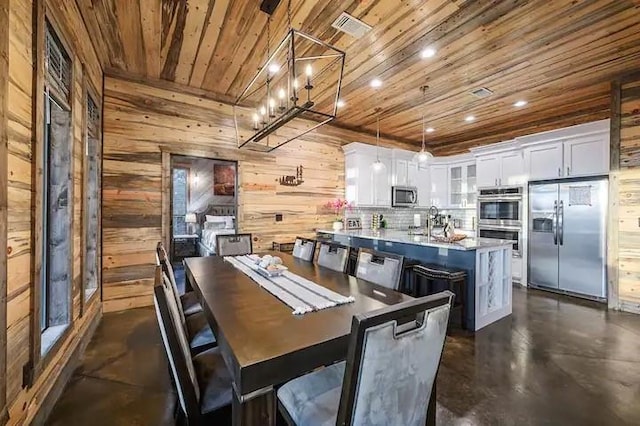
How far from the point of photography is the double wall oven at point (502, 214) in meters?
5.01

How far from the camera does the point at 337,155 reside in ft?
18.5

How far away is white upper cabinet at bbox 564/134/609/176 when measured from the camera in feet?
13.4

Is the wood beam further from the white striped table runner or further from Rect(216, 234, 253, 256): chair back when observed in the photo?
Rect(216, 234, 253, 256): chair back

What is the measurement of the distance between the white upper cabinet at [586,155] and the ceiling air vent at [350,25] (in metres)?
3.77

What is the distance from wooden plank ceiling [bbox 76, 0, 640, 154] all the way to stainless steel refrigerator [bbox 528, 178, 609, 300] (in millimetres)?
1342

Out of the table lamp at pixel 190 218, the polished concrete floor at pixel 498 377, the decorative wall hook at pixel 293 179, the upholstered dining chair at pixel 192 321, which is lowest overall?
the polished concrete floor at pixel 498 377

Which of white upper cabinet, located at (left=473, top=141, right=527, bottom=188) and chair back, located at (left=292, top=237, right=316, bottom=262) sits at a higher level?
white upper cabinet, located at (left=473, top=141, right=527, bottom=188)

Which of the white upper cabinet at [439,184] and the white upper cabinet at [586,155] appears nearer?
the white upper cabinet at [586,155]

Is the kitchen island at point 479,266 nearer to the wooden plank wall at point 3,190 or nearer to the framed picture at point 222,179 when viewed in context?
the wooden plank wall at point 3,190

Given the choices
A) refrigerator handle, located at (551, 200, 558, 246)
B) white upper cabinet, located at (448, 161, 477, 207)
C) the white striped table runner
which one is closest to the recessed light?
the white striped table runner

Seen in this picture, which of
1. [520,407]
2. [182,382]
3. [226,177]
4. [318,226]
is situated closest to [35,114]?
[182,382]

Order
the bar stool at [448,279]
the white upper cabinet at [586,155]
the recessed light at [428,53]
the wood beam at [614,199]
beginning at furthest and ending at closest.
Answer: the white upper cabinet at [586,155], the wood beam at [614,199], the bar stool at [448,279], the recessed light at [428,53]

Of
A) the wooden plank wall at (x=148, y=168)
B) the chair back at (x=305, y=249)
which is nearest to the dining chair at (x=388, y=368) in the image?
the chair back at (x=305, y=249)

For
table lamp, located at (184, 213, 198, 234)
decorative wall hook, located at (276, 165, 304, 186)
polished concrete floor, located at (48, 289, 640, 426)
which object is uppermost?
decorative wall hook, located at (276, 165, 304, 186)
